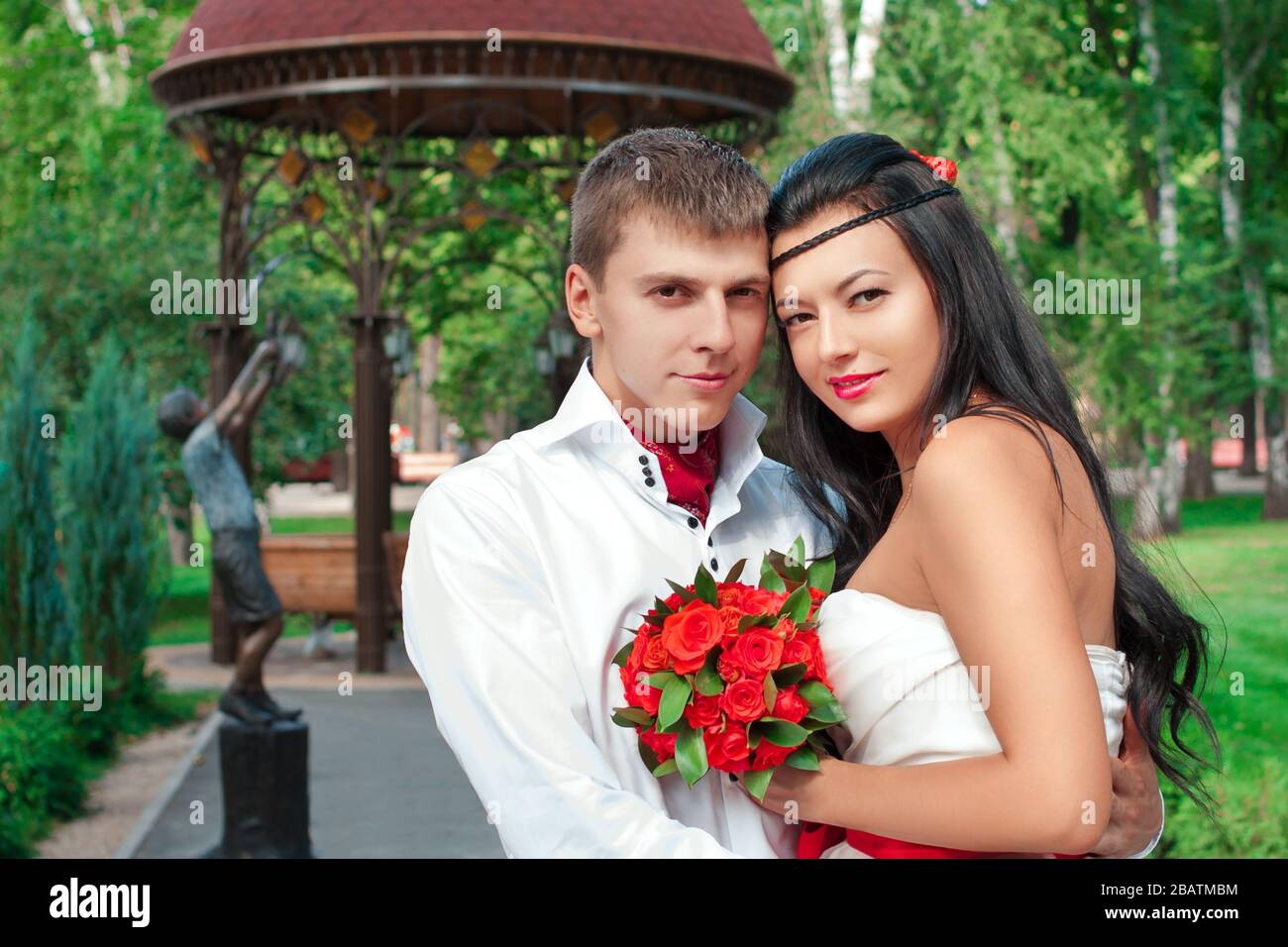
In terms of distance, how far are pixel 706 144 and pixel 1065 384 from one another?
0.83 m

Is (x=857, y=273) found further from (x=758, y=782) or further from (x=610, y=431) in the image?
(x=758, y=782)

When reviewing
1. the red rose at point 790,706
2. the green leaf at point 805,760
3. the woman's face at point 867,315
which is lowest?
the green leaf at point 805,760

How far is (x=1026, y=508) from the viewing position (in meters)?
2.32

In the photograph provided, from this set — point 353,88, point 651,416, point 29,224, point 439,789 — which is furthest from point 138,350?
point 651,416

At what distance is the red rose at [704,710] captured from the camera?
235cm

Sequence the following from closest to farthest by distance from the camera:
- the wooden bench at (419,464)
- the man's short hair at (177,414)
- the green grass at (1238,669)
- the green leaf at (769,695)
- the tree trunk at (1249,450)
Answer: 1. the green leaf at (769,695)
2. the green grass at (1238,669)
3. the man's short hair at (177,414)
4. the tree trunk at (1249,450)
5. the wooden bench at (419,464)

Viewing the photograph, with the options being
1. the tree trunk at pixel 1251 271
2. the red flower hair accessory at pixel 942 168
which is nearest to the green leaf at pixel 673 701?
the red flower hair accessory at pixel 942 168

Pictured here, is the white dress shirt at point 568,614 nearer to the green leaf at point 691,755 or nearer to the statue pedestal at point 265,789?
the green leaf at point 691,755

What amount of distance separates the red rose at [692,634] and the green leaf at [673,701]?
0.03m

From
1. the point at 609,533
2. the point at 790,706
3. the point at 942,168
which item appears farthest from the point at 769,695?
the point at 942,168

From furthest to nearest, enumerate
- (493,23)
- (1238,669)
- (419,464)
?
(419,464)
(1238,669)
(493,23)

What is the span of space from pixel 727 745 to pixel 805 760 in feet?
0.47

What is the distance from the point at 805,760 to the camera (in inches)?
93.8

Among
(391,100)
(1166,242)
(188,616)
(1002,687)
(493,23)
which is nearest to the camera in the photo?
(1002,687)
